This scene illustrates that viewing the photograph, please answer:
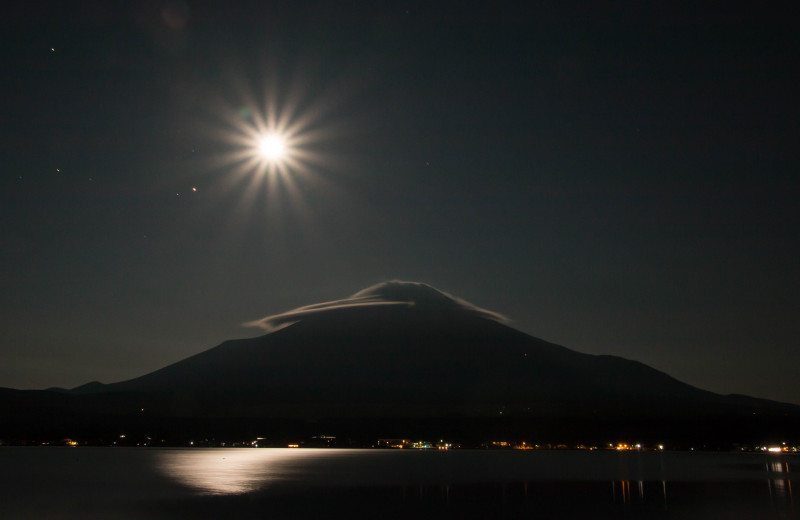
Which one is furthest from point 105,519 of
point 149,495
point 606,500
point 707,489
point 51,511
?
point 707,489

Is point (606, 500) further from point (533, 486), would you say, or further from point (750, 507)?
point (533, 486)

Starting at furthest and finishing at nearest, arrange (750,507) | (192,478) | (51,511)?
(192,478) → (750,507) → (51,511)

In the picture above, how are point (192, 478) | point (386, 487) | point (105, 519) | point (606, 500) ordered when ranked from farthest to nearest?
1. point (192, 478)
2. point (386, 487)
3. point (606, 500)
4. point (105, 519)

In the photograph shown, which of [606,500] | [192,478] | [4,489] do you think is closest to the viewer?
[606,500]

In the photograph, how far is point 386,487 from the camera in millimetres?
65375

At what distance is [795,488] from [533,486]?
75.9 feet

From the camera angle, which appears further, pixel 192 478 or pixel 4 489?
pixel 192 478

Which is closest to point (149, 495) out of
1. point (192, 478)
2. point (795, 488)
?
point (192, 478)

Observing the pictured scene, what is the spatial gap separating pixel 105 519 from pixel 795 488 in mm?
57868

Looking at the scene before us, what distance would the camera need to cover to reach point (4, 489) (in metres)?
61.1

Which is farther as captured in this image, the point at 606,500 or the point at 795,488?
the point at 795,488

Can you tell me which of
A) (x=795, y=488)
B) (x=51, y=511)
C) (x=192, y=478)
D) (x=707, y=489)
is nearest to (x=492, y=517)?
(x=51, y=511)

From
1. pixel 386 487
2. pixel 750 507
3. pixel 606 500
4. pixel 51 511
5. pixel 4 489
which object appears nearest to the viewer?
pixel 51 511

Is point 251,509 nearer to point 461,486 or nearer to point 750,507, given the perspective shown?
point 461,486
